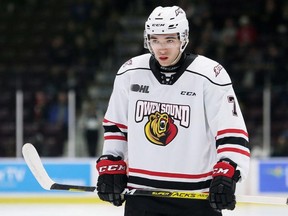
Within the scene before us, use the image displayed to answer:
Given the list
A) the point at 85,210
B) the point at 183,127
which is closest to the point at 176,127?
the point at 183,127

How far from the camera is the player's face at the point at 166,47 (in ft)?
9.16

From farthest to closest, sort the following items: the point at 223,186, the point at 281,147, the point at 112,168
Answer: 1. the point at 281,147
2. the point at 112,168
3. the point at 223,186

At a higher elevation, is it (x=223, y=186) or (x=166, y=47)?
(x=166, y=47)

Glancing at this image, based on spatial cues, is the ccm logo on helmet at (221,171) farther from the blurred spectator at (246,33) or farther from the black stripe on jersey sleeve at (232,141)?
the blurred spectator at (246,33)

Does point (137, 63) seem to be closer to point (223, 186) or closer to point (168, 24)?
point (168, 24)

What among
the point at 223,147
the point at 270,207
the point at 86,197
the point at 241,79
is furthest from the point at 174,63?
the point at 241,79

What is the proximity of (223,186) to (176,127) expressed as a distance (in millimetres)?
271

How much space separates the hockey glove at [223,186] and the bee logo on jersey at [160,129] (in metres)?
0.20

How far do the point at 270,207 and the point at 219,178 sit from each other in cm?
400

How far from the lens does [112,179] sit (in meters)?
2.89

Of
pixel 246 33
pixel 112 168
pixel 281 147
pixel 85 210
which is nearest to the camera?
pixel 112 168

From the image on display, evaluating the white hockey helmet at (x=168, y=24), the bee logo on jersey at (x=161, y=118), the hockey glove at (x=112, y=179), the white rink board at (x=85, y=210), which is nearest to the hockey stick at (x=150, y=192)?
the hockey glove at (x=112, y=179)

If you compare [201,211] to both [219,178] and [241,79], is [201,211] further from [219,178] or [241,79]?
[241,79]

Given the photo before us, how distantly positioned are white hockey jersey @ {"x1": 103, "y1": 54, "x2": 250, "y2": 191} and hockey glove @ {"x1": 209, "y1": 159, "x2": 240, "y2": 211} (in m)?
0.04
